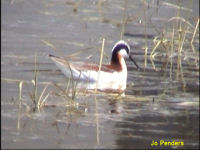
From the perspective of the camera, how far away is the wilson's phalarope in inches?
555

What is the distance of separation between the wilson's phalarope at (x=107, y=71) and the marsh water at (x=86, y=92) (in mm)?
183

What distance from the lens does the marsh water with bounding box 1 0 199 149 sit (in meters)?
10.3

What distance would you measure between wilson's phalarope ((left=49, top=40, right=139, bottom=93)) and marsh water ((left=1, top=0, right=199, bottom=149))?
183mm

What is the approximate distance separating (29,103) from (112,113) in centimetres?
108

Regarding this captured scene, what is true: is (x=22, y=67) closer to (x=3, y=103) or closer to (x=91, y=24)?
(x=3, y=103)

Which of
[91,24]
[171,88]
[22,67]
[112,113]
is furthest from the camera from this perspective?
[91,24]

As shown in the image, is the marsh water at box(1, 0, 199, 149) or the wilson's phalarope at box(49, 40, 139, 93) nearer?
the marsh water at box(1, 0, 199, 149)

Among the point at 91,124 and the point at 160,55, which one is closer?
the point at 91,124

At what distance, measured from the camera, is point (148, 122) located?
1122cm

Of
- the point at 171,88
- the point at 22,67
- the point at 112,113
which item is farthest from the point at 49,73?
the point at 112,113

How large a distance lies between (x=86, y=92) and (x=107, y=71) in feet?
6.52

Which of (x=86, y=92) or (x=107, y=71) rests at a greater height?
(x=107, y=71)

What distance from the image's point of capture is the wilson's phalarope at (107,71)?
46.2ft

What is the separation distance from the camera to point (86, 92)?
42.1 feet
